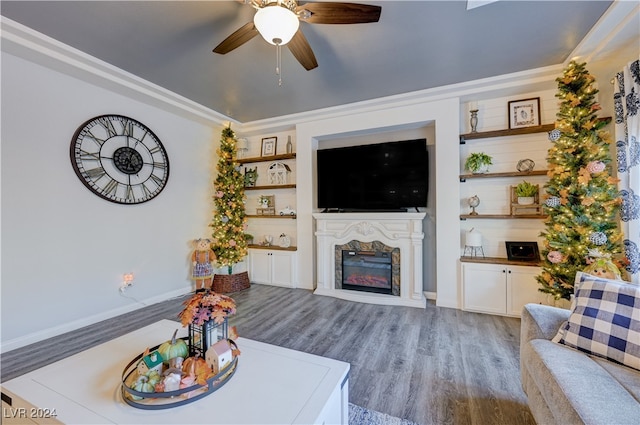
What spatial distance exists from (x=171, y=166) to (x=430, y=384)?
13.6 ft

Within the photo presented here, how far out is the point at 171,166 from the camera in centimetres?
389

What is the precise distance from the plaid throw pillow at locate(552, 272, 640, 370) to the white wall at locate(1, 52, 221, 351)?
4246 millimetres

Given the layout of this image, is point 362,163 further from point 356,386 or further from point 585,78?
point 356,386

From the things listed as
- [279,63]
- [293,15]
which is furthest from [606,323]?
[279,63]

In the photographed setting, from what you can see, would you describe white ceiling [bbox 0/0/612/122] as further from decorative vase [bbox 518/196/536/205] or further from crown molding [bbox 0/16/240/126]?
decorative vase [bbox 518/196/536/205]

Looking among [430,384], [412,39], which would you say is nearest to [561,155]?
[412,39]

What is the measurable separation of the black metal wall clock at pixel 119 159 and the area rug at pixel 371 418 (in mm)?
3471

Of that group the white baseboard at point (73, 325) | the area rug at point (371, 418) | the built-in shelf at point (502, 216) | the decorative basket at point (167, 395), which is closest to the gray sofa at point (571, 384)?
the area rug at point (371, 418)

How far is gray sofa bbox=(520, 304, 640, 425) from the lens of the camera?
0.96 m

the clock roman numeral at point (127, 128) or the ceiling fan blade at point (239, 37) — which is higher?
the ceiling fan blade at point (239, 37)

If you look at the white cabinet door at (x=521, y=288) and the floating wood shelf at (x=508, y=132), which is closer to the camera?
the white cabinet door at (x=521, y=288)

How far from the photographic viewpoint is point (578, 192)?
8.05 feet

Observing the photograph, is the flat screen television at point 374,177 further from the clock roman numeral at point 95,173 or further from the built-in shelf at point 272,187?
the clock roman numeral at point 95,173

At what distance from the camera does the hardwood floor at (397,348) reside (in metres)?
1.70
